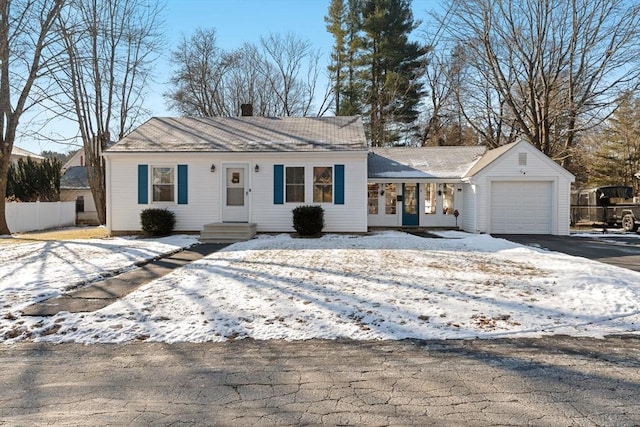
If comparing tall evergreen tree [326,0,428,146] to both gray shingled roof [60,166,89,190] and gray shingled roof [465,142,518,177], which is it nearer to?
gray shingled roof [465,142,518,177]

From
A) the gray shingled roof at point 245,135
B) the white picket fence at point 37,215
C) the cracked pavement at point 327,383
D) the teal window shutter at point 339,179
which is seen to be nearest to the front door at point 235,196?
the gray shingled roof at point 245,135

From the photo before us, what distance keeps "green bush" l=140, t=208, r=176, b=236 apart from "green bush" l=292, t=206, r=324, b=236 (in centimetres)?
446

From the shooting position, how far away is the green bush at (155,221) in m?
13.8

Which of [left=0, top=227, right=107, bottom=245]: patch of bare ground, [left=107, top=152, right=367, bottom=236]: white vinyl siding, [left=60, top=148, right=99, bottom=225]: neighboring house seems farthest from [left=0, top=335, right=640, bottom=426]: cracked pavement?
[left=60, top=148, right=99, bottom=225]: neighboring house

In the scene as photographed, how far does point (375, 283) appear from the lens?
650cm

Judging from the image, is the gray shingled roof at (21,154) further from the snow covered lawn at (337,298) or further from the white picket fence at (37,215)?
the snow covered lawn at (337,298)

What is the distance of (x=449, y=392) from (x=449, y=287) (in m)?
3.39

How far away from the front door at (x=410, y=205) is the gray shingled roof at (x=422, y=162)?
0.61m

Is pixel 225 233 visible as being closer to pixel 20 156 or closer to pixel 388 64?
pixel 388 64

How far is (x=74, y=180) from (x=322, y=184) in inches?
1010

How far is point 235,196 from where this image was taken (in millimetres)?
14672

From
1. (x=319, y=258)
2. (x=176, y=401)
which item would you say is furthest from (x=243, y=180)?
Result: (x=176, y=401)

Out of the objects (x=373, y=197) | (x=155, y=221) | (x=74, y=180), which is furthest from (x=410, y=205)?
(x=74, y=180)

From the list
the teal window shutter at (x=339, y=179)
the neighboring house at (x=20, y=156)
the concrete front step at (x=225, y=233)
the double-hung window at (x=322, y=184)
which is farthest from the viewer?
the neighboring house at (x=20, y=156)
